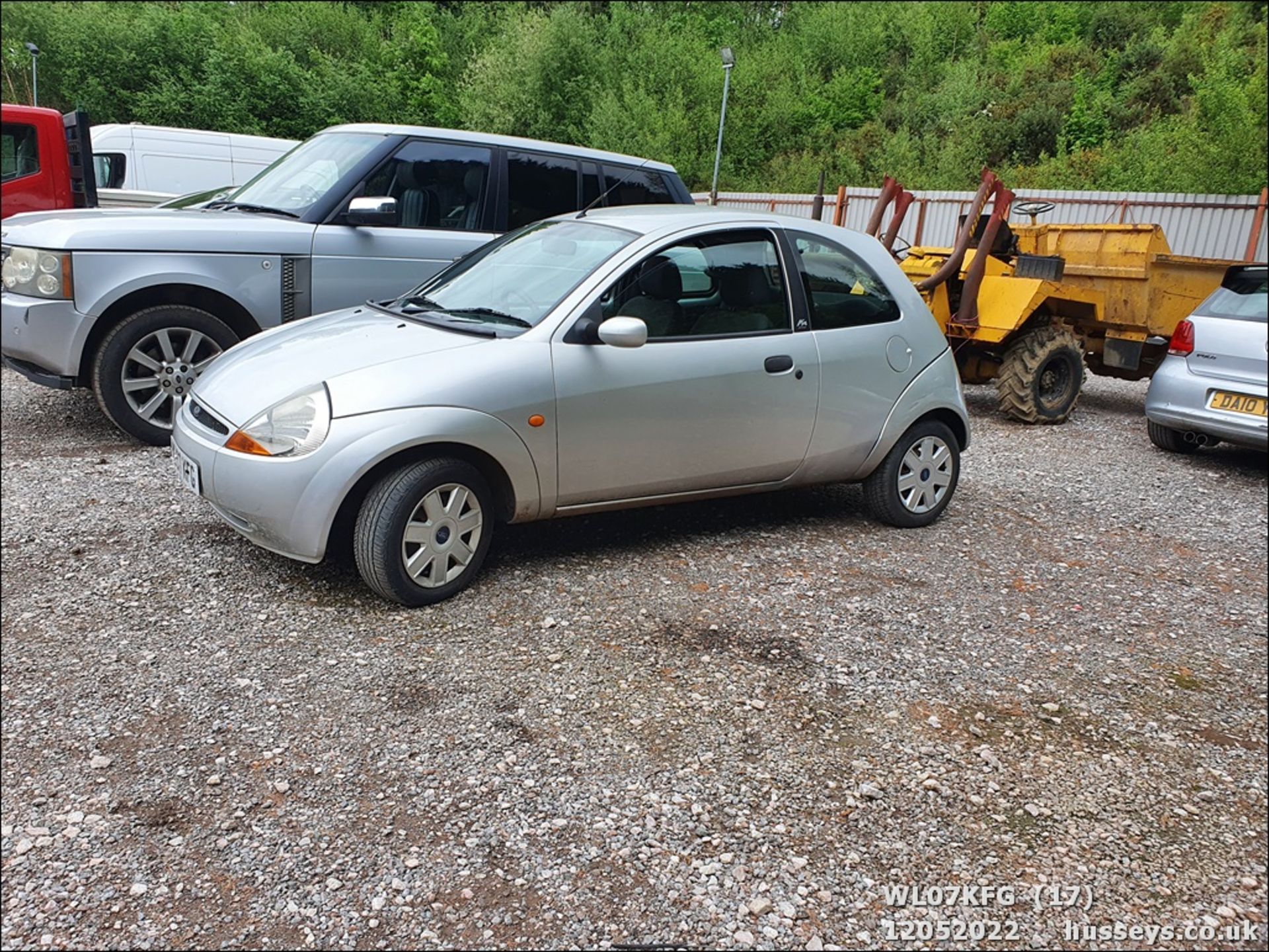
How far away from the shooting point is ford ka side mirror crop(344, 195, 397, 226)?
5.32 meters

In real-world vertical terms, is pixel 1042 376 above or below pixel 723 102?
below

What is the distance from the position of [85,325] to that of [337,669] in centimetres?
134

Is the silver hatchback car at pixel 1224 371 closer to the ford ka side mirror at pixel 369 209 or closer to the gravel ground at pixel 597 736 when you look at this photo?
the gravel ground at pixel 597 736

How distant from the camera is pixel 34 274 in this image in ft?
3.78

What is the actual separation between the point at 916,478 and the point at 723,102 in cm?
501

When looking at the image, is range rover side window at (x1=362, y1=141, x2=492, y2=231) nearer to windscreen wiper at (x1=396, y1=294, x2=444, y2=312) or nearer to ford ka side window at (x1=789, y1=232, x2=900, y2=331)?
windscreen wiper at (x1=396, y1=294, x2=444, y2=312)

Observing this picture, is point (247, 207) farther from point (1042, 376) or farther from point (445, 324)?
point (1042, 376)

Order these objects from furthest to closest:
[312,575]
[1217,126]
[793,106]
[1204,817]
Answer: [1217,126], [793,106], [312,575], [1204,817]

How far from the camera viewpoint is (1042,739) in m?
3.05

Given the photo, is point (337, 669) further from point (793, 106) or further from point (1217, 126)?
point (1217, 126)

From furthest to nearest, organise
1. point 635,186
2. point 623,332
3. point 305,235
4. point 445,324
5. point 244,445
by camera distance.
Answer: point 635,186
point 305,235
point 445,324
point 623,332
point 244,445

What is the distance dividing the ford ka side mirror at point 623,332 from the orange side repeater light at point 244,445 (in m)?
1.35

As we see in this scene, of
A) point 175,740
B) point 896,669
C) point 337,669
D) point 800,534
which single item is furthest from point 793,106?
point 175,740

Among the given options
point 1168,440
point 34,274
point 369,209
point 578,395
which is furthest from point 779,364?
point 1168,440
